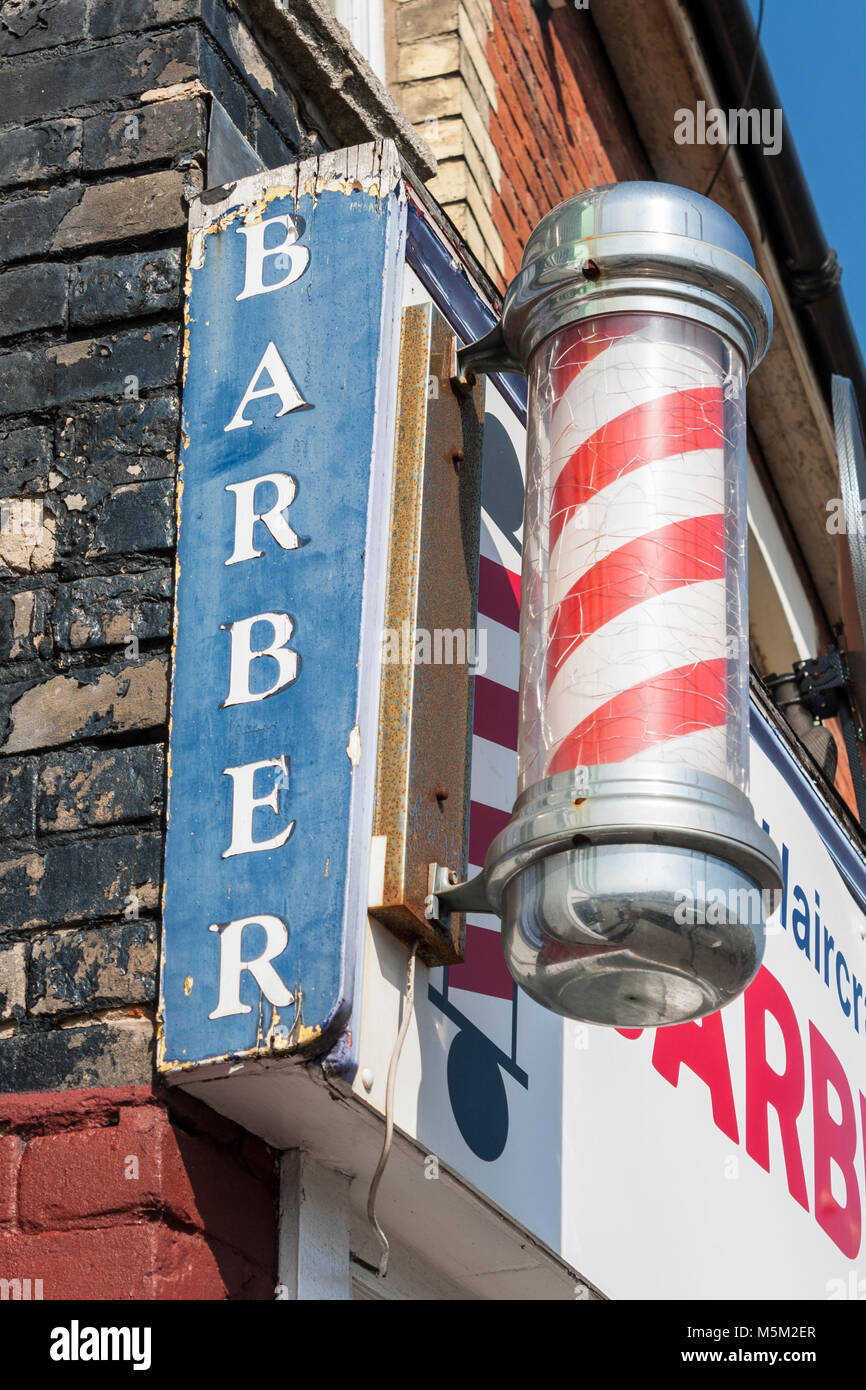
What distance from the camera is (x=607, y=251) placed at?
2625 millimetres

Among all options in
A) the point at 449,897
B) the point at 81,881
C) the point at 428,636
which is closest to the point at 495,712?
the point at 428,636

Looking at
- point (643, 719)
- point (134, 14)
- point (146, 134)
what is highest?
point (134, 14)

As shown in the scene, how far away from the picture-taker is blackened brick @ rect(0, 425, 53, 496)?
2795 mm

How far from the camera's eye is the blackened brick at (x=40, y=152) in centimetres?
303

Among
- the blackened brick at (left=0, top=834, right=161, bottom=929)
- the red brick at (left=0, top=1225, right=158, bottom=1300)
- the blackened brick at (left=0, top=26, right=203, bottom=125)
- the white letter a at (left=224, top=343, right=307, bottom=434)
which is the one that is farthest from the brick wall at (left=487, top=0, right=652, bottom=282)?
the red brick at (left=0, top=1225, right=158, bottom=1300)

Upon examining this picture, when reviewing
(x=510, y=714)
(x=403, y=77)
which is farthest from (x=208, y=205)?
(x=403, y=77)

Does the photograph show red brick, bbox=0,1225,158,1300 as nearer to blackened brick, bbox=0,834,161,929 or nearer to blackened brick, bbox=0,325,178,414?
blackened brick, bbox=0,834,161,929

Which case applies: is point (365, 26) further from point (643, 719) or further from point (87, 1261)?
point (87, 1261)

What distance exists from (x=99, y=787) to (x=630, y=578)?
752mm

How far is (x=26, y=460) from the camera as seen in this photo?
281 cm

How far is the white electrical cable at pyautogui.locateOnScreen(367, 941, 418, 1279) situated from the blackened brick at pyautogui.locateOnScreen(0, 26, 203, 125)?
4.85ft

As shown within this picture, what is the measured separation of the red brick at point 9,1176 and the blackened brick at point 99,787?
42 centimetres

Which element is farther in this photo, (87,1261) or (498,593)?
(498,593)

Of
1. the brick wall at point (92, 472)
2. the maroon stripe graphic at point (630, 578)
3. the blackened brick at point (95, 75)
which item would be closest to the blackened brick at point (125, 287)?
the brick wall at point (92, 472)
